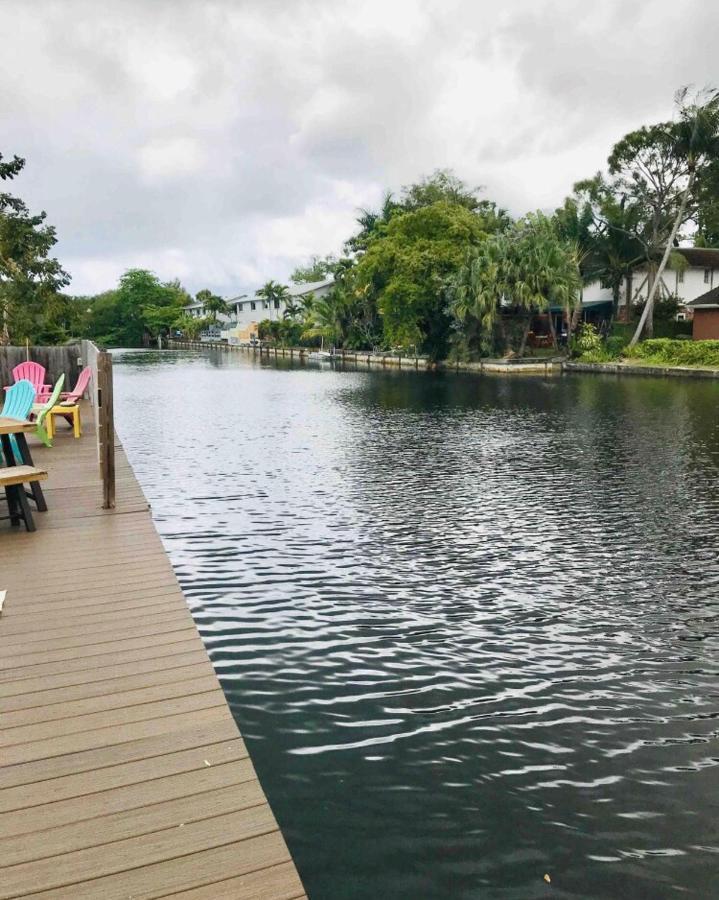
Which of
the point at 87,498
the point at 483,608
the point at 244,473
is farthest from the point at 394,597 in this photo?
the point at 244,473

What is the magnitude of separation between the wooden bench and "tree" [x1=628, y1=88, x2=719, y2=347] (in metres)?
42.1

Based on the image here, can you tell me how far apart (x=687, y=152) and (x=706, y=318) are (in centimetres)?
983

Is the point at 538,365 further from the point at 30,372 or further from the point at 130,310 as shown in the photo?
the point at 130,310

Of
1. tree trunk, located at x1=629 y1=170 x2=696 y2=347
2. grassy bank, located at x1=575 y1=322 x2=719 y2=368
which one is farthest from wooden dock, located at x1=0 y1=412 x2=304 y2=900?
tree trunk, located at x1=629 y1=170 x2=696 y2=347

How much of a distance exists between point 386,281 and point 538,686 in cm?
5188

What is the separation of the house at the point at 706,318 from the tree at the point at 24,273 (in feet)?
113

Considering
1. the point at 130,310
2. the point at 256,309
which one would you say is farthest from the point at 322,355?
the point at 130,310

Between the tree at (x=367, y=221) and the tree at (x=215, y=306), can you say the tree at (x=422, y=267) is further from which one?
the tree at (x=215, y=306)

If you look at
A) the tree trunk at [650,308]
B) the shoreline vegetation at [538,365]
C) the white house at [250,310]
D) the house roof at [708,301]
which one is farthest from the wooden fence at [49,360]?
the white house at [250,310]

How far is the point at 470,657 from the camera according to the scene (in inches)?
248

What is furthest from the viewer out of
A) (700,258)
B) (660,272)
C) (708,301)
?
(700,258)

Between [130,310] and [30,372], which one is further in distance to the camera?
[130,310]

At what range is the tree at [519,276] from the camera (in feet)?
142

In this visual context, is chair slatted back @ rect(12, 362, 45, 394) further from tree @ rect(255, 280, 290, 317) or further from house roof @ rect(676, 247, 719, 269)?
tree @ rect(255, 280, 290, 317)
